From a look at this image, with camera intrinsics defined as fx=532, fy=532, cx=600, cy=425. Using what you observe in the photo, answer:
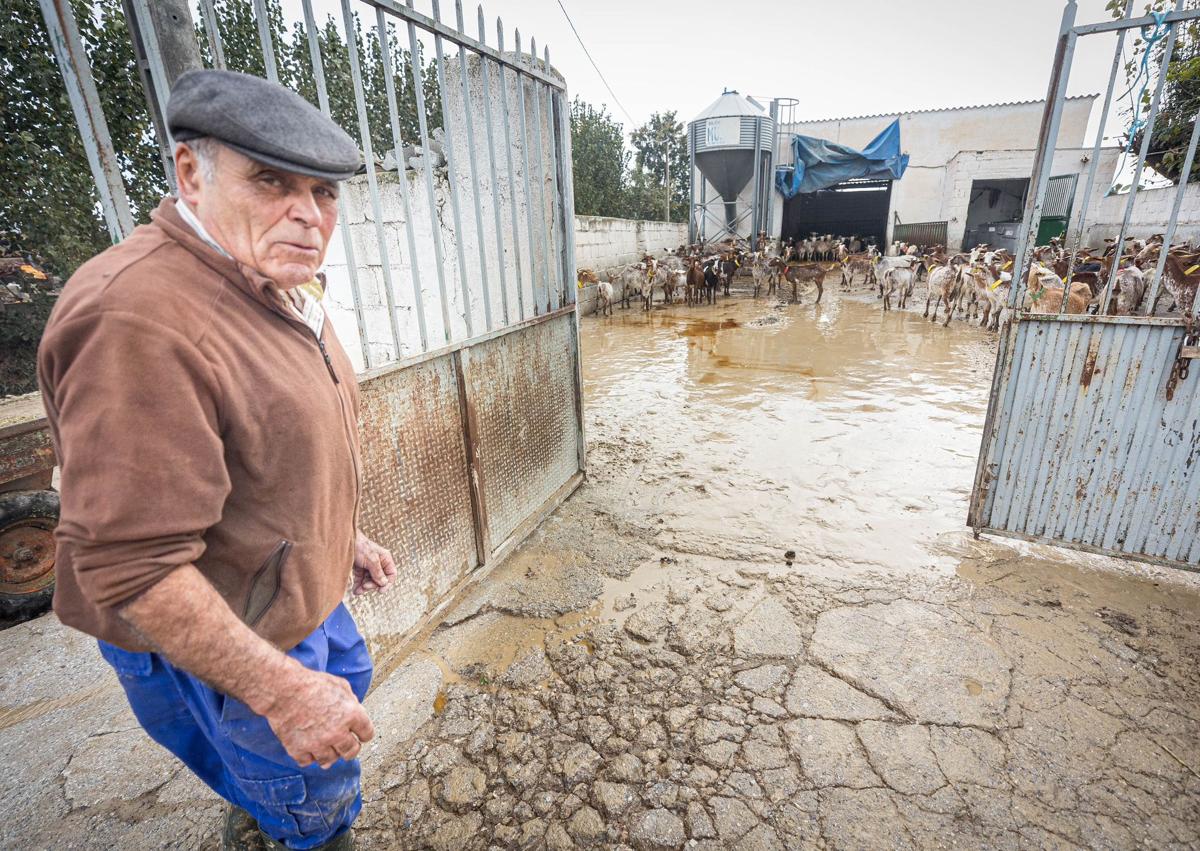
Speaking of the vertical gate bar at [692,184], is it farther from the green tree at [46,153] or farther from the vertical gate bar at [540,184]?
the vertical gate bar at [540,184]

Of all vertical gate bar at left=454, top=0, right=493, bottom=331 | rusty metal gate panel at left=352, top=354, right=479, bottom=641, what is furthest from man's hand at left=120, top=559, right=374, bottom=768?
vertical gate bar at left=454, top=0, right=493, bottom=331

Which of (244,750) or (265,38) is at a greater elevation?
(265,38)

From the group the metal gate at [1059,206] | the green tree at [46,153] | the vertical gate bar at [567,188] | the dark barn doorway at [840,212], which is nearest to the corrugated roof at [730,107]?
the dark barn doorway at [840,212]

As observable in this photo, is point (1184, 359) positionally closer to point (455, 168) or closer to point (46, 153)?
point (455, 168)

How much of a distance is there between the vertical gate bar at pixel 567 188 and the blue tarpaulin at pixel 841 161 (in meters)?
17.8

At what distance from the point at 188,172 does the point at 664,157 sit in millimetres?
32977

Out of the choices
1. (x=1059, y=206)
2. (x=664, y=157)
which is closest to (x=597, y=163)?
(x=664, y=157)

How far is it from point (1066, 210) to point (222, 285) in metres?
26.0

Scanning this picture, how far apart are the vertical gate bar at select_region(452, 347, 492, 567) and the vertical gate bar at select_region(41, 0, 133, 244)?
4.67 ft

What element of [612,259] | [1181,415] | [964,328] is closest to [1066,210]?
[964,328]

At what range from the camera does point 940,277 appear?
1098cm

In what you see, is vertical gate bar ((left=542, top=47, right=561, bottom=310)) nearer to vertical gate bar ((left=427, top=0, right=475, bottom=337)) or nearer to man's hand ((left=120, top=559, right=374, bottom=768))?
vertical gate bar ((left=427, top=0, right=475, bottom=337))

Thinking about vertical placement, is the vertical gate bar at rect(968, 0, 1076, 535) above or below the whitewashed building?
below

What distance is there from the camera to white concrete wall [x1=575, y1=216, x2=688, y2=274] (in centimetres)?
1315
